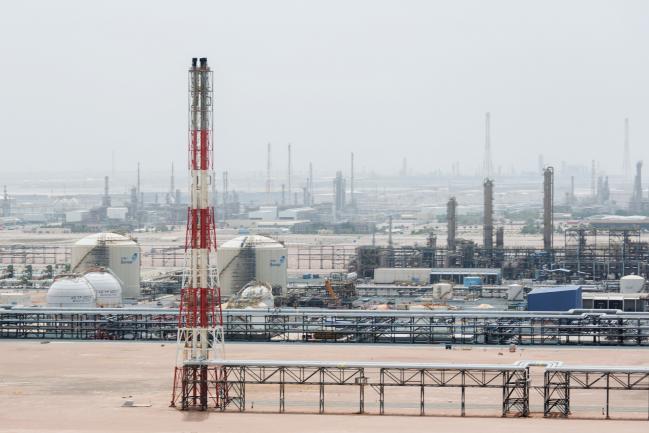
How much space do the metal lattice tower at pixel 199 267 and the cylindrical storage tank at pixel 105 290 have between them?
2066 centimetres

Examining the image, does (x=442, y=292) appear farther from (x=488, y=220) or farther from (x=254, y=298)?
(x=488, y=220)

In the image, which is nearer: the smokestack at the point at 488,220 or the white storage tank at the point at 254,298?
the white storage tank at the point at 254,298

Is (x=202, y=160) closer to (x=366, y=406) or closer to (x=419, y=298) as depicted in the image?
(x=366, y=406)

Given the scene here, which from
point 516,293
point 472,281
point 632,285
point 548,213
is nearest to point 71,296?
point 516,293

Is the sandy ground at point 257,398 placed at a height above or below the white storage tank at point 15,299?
below

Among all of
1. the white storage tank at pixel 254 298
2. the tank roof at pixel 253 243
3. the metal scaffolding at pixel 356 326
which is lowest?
the metal scaffolding at pixel 356 326

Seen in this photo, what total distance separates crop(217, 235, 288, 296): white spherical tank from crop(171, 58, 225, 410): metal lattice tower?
994 inches

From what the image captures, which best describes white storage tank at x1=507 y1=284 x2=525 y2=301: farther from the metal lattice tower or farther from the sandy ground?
the metal lattice tower

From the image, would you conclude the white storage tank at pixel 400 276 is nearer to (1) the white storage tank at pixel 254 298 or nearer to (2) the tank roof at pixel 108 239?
(2) the tank roof at pixel 108 239

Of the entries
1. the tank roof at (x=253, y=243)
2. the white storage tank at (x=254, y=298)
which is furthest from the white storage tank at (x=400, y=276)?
the white storage tank at (x=254, y=298)

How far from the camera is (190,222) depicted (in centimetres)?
3200

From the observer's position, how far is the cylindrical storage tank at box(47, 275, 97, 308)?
1962 inches

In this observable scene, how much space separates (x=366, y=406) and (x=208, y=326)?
3.94m

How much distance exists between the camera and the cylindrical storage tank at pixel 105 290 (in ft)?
171
